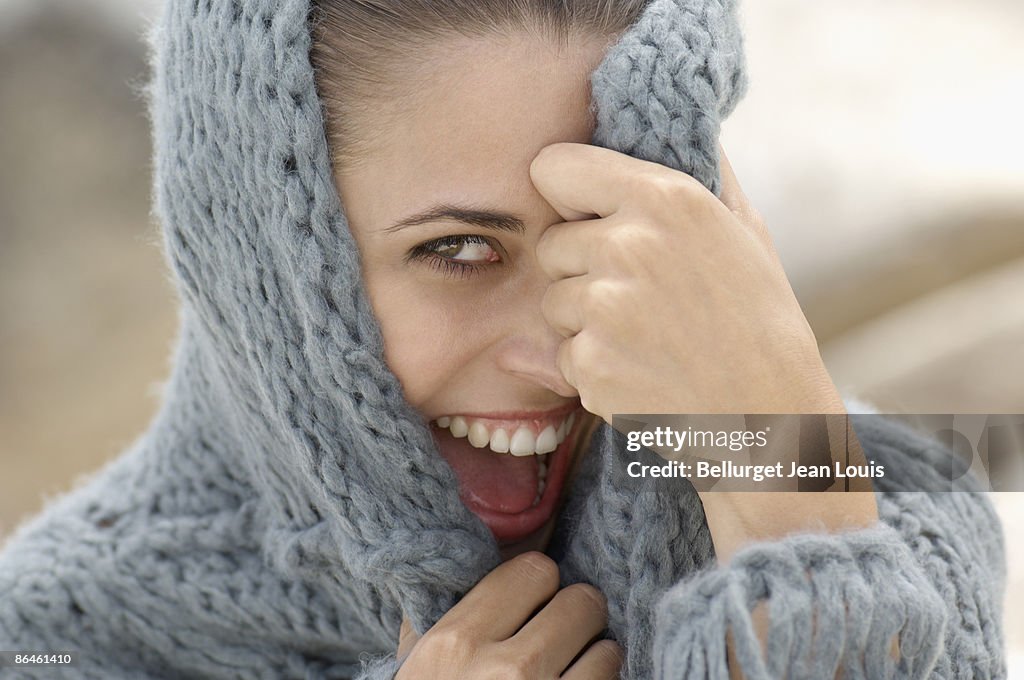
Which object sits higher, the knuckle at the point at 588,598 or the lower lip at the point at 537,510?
the lower lip at the point at 537,510

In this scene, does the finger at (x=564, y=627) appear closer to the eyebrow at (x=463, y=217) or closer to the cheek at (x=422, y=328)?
the cheek at (x=422, y=328)

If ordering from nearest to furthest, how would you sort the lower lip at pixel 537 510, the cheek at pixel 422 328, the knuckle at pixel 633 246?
the knuckle at pixel 633 246 → the cheek at pixel 422 328 → the lower lip at pixel 537 510

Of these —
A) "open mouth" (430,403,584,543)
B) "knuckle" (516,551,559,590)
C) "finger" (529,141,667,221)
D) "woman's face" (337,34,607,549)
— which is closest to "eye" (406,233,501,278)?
"woman's face" (337,34,607,549)

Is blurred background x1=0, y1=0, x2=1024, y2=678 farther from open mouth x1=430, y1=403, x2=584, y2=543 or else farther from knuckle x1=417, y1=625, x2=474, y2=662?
knuckle x1=417, y1=625, x2=474, y2=662

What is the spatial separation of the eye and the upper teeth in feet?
0.70

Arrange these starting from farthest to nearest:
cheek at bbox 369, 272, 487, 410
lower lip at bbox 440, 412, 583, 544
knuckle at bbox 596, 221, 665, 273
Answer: lower lip at bbox 440, 412, 583, 544 → cheek at bbox 369, 272, 487, 410 → knuckle at bbox 596, 221, 665, 273

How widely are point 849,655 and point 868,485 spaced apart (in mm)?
212

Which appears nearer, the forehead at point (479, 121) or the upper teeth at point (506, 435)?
the forehead at point (479, 121)

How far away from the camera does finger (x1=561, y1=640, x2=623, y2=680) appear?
1.21 meters

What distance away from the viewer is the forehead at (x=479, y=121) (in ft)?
→ 3.85

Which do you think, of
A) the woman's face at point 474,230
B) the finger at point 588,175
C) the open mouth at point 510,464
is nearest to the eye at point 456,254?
the woman's face at point 474,230

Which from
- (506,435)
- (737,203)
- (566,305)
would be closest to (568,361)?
(566,305)

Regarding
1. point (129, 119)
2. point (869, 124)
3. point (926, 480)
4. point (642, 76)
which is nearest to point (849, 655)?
point (926, 480)

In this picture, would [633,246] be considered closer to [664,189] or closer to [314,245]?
[664,189]
